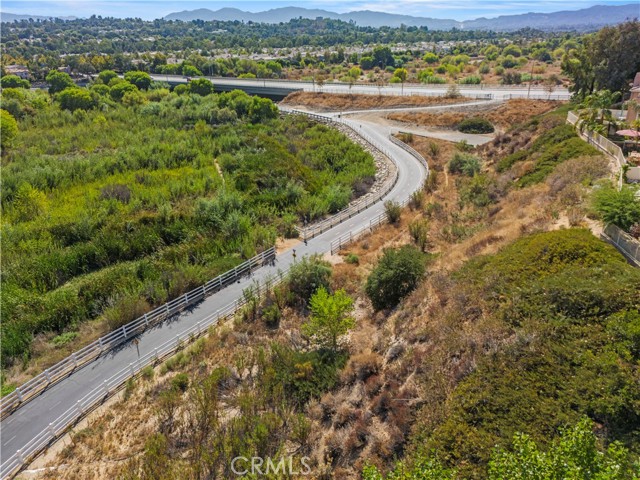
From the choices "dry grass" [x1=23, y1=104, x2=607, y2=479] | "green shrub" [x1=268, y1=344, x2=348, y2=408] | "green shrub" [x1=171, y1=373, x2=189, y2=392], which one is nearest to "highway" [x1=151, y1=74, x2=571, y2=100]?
"dry grass" [x1=23, y1=104, x2=607, y2=479]

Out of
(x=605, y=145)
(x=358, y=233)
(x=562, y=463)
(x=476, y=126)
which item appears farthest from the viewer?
(x=476, y=126)

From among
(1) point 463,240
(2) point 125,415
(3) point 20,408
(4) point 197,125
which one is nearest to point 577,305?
(1) point 463,240

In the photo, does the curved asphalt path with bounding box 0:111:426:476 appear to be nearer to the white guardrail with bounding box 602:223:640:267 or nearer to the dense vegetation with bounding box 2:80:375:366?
the dense vegetation with bounding box 2:80:375:366

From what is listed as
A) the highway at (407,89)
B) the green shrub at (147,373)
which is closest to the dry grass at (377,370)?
the green shrub at (147,373)

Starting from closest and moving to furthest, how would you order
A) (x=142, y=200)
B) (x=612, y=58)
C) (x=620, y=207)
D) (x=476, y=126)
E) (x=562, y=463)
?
(x=562, y=463), (x=620, y=207), (x=142, y=200), (x=612, y=58), (x=476, y=126)

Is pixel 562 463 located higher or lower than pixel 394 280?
higher

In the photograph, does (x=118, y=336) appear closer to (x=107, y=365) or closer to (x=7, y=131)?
(x=107, y=365)

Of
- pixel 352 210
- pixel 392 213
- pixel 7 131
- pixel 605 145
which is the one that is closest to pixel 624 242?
pixel 605 145
